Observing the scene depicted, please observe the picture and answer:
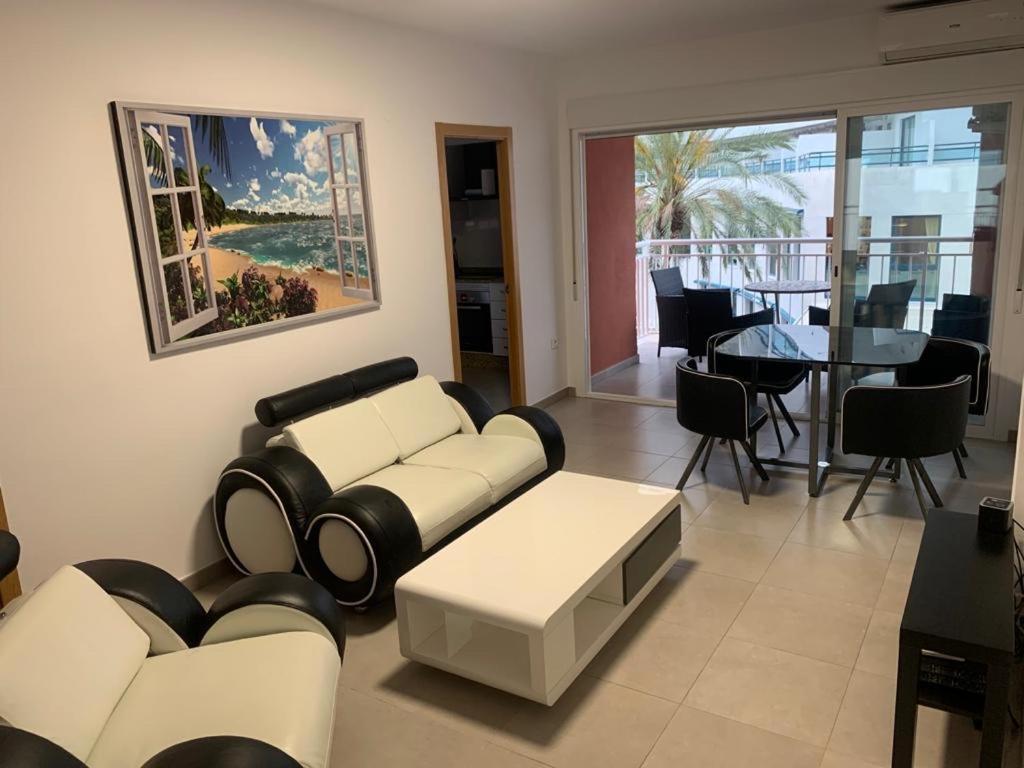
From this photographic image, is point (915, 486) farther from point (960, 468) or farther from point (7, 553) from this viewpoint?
point (7, 553)

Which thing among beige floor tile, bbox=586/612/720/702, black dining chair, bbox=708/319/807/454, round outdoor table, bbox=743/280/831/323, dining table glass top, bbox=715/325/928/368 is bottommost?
beige floor tile, bbox=586/612/720/702

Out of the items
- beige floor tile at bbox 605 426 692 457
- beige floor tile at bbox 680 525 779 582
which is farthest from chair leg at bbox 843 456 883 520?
beige floor tile at bbox 605 426 692 457

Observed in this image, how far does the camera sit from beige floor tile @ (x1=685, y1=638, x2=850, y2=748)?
8.16ft

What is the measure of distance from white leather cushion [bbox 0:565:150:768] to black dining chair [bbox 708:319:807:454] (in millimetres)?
3351

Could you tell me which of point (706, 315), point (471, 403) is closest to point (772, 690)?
point (471, 403)

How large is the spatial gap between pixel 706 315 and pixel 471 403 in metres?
2.89

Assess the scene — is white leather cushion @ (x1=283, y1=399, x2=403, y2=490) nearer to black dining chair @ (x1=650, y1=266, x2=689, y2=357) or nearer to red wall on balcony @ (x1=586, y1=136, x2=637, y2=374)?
red wall on balcony @ (x1=586, y1=136, x2=637, y2=374)

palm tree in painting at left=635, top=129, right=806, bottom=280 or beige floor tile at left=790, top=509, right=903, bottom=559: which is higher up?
palm tree in painting at left=635, top=129, right=806, bottom=280

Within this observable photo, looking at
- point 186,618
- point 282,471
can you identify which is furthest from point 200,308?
point 186,618

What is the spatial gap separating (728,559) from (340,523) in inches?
69.9

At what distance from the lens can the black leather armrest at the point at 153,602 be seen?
7.70 feet

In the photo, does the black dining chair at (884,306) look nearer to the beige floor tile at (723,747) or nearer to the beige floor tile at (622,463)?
the beige floor tile at (622,463)

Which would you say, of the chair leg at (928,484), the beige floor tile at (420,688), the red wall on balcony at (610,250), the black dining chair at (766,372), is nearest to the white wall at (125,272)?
the beige floor tile at (420,688)

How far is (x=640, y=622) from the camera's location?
3.11 meters
